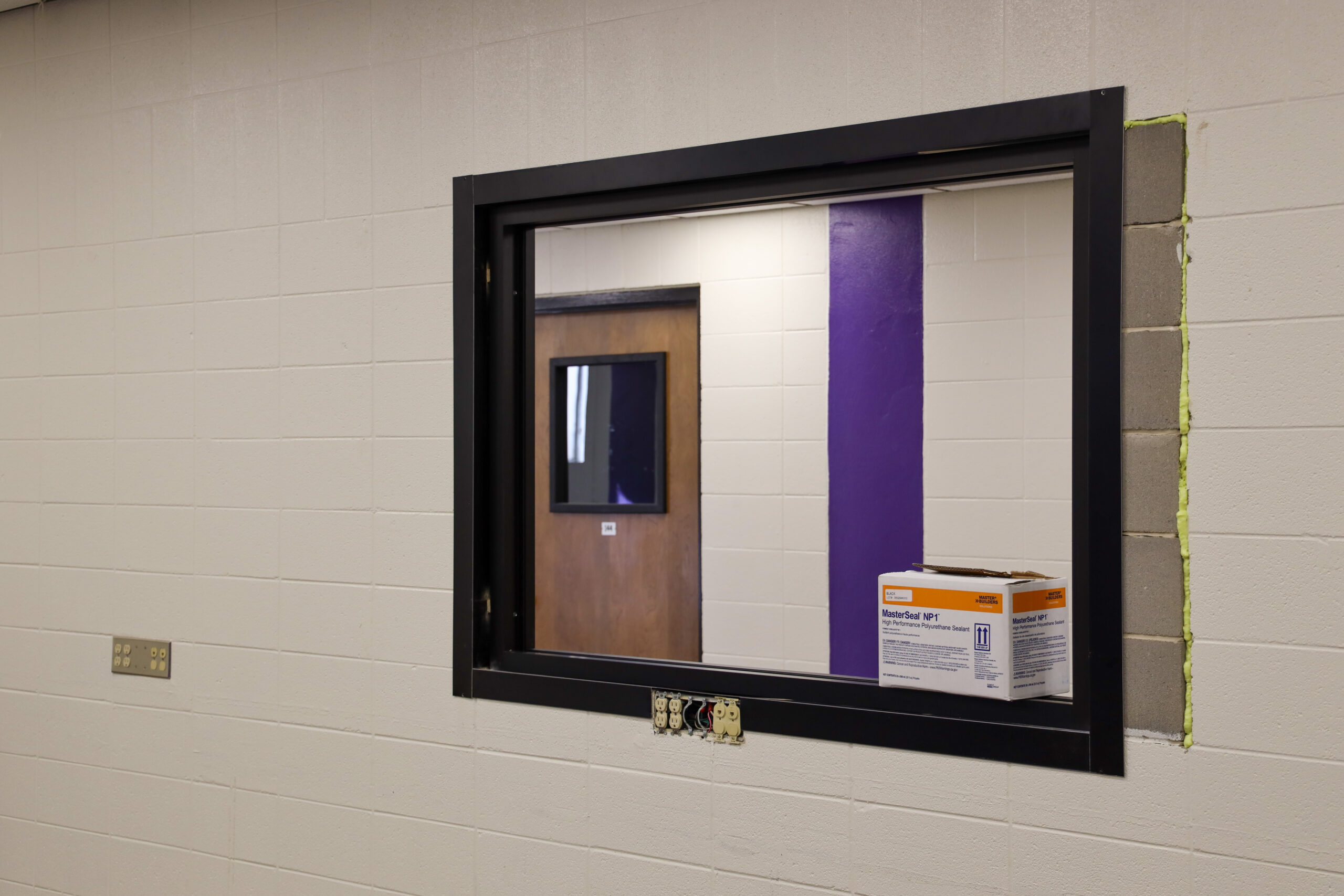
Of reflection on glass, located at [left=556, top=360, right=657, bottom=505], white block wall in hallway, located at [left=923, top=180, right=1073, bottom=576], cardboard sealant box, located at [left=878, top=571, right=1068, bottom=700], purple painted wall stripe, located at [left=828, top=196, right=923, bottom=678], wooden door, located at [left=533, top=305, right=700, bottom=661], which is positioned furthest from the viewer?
reflection on glass, located at [left=556, top=360, right=657, bottom=505]

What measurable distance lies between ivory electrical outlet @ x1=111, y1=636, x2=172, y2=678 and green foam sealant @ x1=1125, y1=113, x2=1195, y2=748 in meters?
2.33

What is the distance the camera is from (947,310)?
3312mm

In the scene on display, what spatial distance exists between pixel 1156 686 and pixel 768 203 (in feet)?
3.72

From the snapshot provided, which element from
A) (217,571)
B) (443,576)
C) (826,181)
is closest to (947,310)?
(826,181)

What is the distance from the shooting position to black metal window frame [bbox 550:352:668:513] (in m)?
4.06

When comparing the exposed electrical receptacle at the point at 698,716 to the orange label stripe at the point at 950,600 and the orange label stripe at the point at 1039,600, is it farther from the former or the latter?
the orange label stripe at the point at 1039,600

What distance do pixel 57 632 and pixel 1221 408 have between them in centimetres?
283

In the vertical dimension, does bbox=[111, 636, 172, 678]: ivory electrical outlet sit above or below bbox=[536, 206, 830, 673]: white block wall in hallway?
below

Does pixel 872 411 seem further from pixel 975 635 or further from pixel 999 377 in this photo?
pixel 975 635

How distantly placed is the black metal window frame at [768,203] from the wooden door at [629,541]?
1469mm

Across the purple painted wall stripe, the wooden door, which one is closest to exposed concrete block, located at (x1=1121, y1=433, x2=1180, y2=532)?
the purple painted wall stripe

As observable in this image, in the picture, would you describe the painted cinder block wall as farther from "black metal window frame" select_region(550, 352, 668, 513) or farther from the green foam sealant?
"black metal window frame" select_region(550, 352, 668, 513)

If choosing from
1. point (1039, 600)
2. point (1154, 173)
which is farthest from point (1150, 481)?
point (1154, 173)

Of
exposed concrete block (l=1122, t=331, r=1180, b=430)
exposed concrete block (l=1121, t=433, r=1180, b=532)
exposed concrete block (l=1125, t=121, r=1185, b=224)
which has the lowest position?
exposed concrete block (l=1121, t=433, r=1180, b=532)
